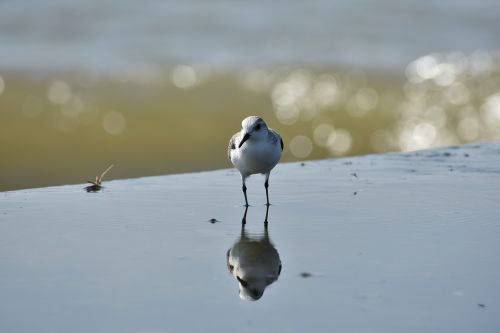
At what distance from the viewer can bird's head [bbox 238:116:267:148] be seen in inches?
276

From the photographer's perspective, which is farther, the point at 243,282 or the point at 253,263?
the point at 253,263

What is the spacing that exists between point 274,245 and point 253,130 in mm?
1949

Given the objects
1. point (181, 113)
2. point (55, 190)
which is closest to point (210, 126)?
point (181, 113)

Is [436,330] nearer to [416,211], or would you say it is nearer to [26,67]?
[416,211]

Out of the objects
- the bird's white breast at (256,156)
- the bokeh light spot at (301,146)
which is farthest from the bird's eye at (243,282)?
the bokeh light spot at (301,146)

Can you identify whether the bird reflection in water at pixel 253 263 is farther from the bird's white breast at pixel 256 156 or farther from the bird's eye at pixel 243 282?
the bird's white breast at pixel 256 156

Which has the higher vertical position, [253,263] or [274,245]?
[274,245]

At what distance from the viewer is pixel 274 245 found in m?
5.29

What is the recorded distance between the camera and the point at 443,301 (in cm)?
407

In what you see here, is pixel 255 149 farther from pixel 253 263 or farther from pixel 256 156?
pixel 253 263

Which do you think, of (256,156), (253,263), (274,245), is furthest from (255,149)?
(253,263)

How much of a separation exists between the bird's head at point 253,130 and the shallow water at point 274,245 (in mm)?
580

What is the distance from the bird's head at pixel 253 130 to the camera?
7.01 metres

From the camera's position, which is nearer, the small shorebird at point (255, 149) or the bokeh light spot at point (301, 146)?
the small shorebird at point (255, 149)
